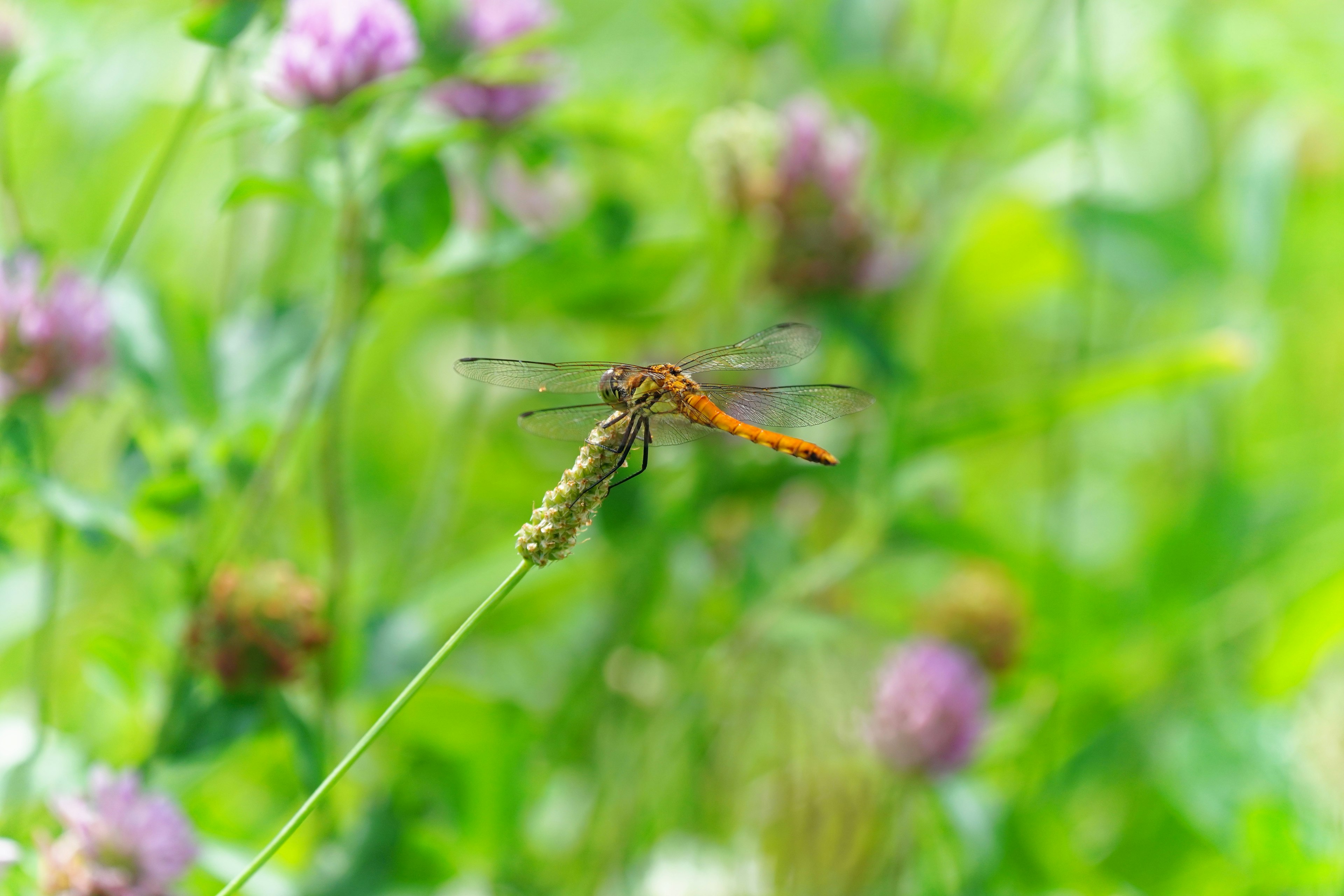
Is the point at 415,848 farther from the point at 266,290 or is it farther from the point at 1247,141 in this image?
the point at 1247,141

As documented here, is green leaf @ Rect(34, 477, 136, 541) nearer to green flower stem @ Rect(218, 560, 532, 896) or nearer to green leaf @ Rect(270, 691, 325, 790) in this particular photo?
green leaf @ Rect(270, 691, 325, 790)

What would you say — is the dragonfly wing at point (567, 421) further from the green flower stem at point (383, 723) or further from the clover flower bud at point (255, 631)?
the green flower stem at point (383, 723)

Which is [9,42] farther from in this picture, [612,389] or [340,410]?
[612,389]

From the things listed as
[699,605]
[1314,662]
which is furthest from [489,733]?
[1314,662]

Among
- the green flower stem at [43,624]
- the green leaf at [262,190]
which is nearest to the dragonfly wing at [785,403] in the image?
the green leaf at [262,190]

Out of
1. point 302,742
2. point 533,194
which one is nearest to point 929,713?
point 302,742

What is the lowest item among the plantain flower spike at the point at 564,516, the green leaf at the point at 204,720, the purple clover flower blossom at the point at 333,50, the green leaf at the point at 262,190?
the green leaf at the point at 204,720

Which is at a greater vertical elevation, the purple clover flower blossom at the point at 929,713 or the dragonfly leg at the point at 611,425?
the dragonfly leg at the point at 611,425
